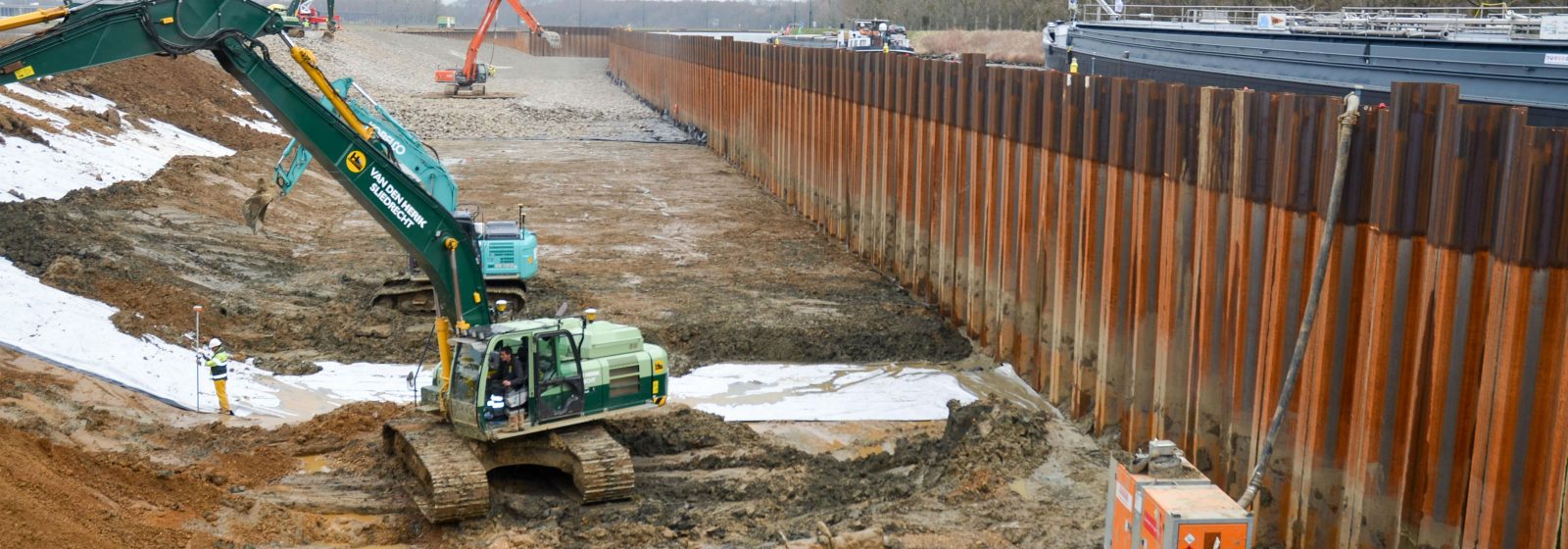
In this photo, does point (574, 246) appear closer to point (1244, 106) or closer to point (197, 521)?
point (197, 521)

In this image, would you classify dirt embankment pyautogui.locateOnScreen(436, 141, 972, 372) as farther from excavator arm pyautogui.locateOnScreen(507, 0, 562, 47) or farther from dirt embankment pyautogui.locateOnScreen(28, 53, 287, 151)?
excavator arm pyautogui.locateOnScreen(507, 0, 562, 47)

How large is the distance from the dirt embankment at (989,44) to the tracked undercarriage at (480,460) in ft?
199

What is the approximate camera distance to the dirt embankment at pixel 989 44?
8238 centimetres

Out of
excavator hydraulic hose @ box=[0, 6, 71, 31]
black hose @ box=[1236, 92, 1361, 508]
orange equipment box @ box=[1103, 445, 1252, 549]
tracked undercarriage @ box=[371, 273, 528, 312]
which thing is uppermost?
excavator hydraulic hose @ box=[0, 6, 71, 31]

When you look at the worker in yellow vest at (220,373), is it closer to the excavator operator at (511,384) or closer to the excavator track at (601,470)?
the excavator operator at (511,384)

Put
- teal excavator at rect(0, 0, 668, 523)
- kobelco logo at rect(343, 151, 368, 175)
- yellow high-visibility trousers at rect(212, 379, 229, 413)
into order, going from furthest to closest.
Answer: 1. yellow high-visibility trousers at rect(212, 379, 229, 413)
2. kobelco logo at rect(343, 151, 368, 175)
3. teal excavator at rect(0, 0, 668, 523)

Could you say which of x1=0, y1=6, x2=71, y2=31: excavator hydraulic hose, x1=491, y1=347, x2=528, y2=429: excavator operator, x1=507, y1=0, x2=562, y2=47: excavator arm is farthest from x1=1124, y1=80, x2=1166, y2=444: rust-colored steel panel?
x1=507, y1=0, x2=562, y2=47: excavator arm

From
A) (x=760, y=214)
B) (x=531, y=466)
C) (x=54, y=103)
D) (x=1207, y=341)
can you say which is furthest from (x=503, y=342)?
(x=54, y=103)

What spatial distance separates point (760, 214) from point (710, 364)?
→ 14.2 m

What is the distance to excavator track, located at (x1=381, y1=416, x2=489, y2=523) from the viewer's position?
44.1 ft

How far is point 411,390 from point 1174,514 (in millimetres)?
11719

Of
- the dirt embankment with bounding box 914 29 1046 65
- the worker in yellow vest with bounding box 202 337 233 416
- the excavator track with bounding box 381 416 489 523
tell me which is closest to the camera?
the excavator track with bounding box 381 416 489 523

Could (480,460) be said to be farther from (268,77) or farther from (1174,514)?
(1174,514)

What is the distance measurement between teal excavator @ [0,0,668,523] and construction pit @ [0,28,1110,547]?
0.49 meters
